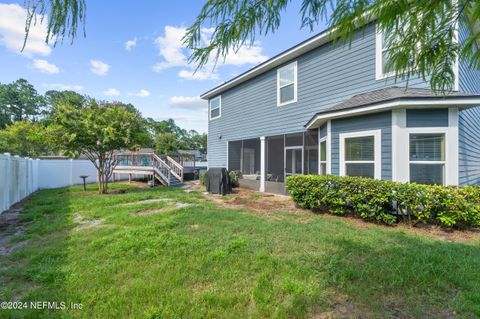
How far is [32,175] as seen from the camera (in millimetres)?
10711

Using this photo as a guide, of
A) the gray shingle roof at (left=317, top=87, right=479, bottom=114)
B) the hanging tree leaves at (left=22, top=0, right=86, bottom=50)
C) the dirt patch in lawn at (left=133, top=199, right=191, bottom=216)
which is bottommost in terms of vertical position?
the dirt patch in lawn at (left=133, top=199, right=191, bottom=216)

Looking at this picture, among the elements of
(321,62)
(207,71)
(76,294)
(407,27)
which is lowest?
(76,294)

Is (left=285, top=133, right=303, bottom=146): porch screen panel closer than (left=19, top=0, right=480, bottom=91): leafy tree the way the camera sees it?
No

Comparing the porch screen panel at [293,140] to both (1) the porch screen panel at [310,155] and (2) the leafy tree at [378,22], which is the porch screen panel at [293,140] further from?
(2) the leafy tree at [378,22]

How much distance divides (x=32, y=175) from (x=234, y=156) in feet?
31.9

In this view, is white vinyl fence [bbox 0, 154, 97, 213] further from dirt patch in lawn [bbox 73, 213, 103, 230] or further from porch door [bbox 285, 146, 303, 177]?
porch door [bbox 285, 146, 303, 177]

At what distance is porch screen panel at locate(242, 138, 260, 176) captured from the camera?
1320 centimetres

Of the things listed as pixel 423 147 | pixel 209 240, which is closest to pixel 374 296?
pixel 209 240

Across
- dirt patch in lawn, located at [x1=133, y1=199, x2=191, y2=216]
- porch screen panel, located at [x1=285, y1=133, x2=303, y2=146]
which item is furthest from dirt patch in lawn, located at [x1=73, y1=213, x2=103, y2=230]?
porch screen panel, located at [x1=285, y1=133, x2=303, y2=146]

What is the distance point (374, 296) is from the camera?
8.31 ft

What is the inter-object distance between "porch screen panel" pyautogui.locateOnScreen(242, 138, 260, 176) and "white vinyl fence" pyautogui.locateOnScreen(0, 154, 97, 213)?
947 cm

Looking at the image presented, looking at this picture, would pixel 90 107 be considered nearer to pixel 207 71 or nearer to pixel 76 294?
Answer: pixel 76 294

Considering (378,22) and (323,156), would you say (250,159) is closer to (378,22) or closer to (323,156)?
(323,156)

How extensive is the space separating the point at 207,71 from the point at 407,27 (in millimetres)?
1629
